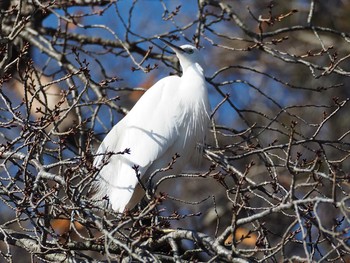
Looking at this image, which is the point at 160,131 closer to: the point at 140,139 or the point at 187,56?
the point at 140,139

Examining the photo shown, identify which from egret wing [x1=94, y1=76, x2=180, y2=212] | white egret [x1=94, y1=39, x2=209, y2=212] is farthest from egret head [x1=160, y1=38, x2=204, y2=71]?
egret wing [x1=94, y1=76, x2=180, y2=212]

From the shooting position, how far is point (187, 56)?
14.7 feet

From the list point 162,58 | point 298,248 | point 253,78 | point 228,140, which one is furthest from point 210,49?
point 162,58

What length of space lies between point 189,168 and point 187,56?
1.45 metres

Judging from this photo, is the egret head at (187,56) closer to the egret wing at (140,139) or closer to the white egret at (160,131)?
the white egret at (160,131)

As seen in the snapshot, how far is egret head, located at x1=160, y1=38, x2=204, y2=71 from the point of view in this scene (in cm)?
442

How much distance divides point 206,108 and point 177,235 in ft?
4.95

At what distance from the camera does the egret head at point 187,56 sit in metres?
4.42

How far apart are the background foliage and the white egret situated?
11 cm

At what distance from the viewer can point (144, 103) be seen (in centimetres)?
433

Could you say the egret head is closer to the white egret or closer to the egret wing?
the white egret

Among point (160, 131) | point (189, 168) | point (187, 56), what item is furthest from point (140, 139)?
point (189, 168)

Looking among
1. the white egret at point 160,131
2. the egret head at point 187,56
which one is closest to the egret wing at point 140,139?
the white egret at point 160,131

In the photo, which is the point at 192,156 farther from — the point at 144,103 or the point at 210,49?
the point at 210,49
